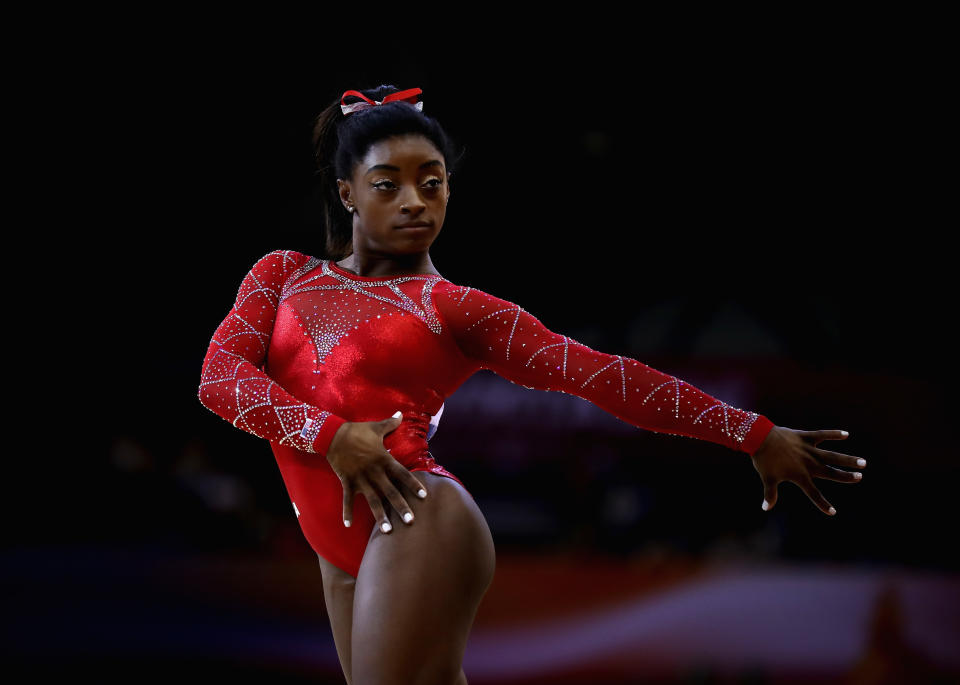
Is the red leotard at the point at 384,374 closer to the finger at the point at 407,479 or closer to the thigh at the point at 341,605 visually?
the thigh at the point at 341,605

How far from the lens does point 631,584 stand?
485 cm

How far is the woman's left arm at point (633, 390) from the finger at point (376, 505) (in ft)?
1.19

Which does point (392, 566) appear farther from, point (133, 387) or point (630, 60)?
point (133, 387)

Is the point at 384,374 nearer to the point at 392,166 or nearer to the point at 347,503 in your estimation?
the point at 347,503

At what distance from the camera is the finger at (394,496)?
1.73 meters

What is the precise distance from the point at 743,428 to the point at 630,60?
3352mm

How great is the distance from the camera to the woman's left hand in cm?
179

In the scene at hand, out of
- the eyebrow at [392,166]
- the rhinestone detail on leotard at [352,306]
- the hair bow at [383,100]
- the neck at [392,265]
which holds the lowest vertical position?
the rhinestone detail on leotard at [352,306]

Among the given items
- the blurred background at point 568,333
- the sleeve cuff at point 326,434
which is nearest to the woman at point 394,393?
the sleeve cuff at point 326,434

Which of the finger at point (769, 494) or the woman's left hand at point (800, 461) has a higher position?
the woman's left hand at point (800, 461)

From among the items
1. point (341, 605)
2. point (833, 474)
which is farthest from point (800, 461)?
point (341, 605)

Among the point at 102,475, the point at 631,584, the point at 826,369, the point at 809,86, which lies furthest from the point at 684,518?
the point at 102,475

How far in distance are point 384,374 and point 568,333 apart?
528 cm

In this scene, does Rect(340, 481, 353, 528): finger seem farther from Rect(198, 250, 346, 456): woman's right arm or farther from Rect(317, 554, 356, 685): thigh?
Rect(317, 554, 356, 685): thigh
